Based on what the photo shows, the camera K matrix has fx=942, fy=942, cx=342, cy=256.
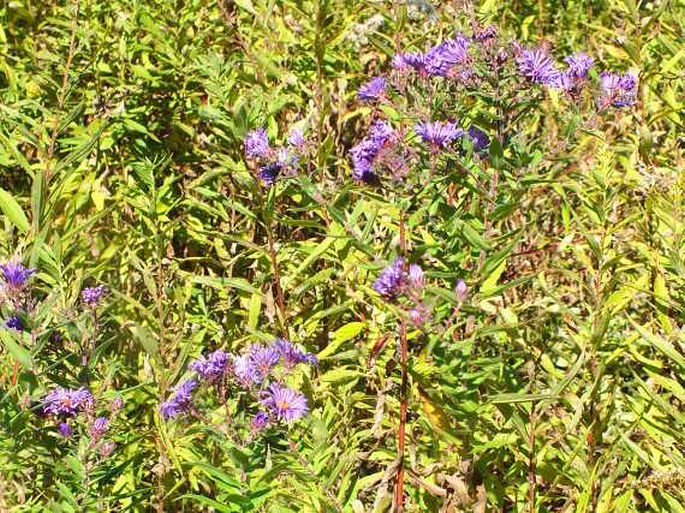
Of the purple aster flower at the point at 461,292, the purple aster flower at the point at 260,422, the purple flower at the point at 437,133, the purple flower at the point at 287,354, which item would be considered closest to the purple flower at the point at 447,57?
the purple flower at the point at 437,133

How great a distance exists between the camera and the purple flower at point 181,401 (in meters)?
1.64

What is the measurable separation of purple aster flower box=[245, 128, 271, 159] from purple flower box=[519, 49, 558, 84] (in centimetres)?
53

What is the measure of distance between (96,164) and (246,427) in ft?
4.53

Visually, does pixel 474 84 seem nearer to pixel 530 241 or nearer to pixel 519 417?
pixel 519 417

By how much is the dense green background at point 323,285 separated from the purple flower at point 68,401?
36mm

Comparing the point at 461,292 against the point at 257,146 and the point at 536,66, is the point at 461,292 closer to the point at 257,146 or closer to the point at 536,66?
the point at 536,66

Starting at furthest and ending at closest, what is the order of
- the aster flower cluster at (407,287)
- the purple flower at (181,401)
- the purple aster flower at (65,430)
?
the purple aster flower at (65,430), the purple flower at (181,401), the aster flower cluster at (407,287)

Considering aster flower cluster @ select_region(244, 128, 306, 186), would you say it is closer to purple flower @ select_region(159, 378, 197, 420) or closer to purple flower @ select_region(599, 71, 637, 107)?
purple flower @ select_region(159, 378, 197, 420)

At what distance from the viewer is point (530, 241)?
2.46 meters

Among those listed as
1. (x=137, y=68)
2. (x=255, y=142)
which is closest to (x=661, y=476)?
(x=255, y=142)

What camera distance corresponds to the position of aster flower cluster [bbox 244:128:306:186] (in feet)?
6.17

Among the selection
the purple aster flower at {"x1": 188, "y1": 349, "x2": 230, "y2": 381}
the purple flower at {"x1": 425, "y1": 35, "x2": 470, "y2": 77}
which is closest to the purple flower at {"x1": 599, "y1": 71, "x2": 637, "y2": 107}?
the purple flower at {"x1": 425, "y1": 35, "x2": 470, "y2": 77}

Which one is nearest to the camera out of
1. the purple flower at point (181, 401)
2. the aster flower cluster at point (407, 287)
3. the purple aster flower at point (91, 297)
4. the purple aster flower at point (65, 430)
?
the aster flower cluster at point (407, 287)

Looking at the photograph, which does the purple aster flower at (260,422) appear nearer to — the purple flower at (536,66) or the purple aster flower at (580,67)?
the purple flower at (536,66)
